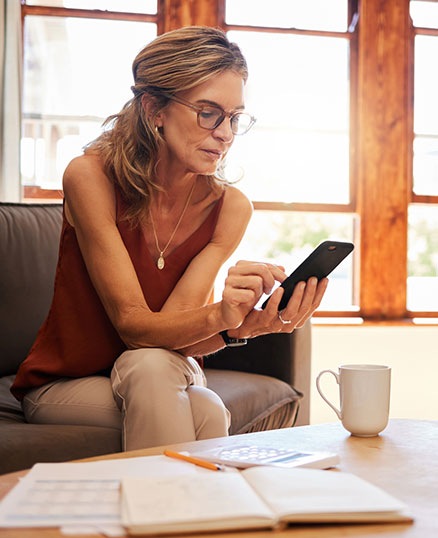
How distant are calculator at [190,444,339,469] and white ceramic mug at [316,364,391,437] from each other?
190mm

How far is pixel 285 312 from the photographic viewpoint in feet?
4.29

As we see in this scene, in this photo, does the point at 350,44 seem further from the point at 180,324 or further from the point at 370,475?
the point at 370,475

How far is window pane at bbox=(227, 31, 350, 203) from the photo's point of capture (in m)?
3.18

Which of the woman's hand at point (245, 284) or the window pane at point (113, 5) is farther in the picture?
the window pane at point (113, 5)

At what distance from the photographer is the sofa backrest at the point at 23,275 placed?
5.71 ft

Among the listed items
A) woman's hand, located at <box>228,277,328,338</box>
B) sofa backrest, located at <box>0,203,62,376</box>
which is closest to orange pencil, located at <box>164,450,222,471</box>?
woman's hand, located at <box>228,277,328,338</box>

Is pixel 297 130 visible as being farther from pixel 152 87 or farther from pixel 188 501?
pixel 188 501

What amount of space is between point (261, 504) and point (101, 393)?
73 cm

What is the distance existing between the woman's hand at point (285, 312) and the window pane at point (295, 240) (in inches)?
70.7

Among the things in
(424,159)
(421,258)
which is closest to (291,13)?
(424,159)

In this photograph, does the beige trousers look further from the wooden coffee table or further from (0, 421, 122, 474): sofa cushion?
the wooden coffee table

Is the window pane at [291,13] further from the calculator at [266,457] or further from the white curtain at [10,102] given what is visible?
the calculator at [266,457]

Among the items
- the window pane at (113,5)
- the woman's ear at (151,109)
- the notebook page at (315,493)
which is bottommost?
the notebook page at (315,493)

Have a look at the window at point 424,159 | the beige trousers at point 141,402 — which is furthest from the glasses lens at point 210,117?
the window at point 424,159
